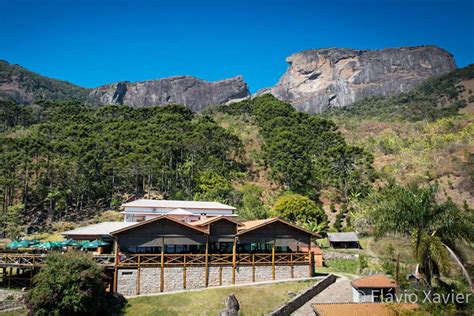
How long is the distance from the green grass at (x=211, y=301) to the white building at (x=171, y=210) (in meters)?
10.4

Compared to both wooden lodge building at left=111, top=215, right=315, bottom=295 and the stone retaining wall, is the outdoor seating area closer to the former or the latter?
wooden lodge building at left=111, top=215, right=315, bottom=295

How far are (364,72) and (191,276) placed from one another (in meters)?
167

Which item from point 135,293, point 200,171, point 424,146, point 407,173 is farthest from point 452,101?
point 135,293

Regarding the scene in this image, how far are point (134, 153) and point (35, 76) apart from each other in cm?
14478

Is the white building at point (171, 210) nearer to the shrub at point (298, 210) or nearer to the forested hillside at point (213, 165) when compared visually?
the forested hillside at point (213, 165)

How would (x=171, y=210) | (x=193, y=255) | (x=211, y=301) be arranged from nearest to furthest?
(x=211, y=301)
(x=193, y=255)
(x=171, y=210)

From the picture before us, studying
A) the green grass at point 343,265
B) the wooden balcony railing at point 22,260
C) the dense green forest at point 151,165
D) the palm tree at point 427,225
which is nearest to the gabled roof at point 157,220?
the wooden balcony railing at point 22,260

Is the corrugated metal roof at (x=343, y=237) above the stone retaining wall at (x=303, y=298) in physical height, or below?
above

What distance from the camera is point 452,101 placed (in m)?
116

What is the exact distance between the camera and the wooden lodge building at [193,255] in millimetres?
26125

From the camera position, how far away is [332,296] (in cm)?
2642

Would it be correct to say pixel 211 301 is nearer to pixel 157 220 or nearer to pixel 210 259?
pixel 210 259

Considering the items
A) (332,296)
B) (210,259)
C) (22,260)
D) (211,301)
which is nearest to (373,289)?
(332,296)

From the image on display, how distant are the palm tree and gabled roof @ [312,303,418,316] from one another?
204 cm
